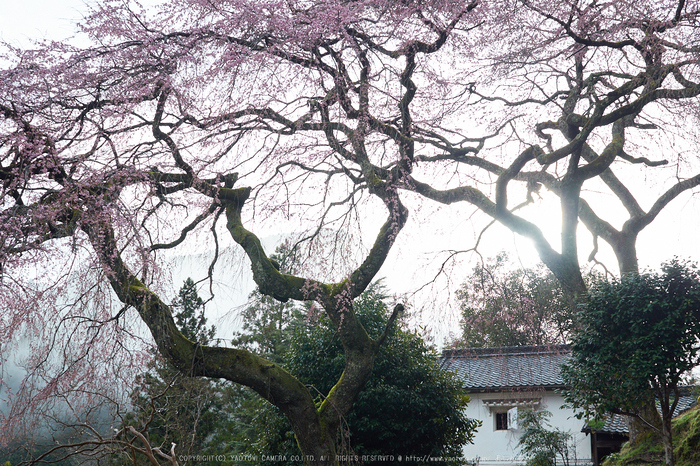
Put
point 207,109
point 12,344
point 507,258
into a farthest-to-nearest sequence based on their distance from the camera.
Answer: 1. point 507,258
2. point 207,109
3. point 12,344

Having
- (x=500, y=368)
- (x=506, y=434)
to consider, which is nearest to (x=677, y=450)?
(x=500, y=368)

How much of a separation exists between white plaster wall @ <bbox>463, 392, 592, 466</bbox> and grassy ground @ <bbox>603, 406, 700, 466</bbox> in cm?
522

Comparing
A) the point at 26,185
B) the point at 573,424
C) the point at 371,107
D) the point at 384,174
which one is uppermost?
the point at 371,107

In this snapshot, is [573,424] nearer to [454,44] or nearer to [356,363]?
[356,363]

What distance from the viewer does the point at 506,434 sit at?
42.5ft

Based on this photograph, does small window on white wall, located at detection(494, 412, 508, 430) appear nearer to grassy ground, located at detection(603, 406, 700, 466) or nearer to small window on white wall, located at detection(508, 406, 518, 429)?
small window on white wall, located at detection(508, 406, 518, 429)

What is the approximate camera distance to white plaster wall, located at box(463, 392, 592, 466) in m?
12.1

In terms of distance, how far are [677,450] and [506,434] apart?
6.95m

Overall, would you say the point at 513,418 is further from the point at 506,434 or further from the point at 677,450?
the point at 677,450

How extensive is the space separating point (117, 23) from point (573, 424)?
40.8 feet

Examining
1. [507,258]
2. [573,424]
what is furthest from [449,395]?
[507,258]

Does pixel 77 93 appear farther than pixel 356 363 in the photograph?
No

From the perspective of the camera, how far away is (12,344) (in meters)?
3.94

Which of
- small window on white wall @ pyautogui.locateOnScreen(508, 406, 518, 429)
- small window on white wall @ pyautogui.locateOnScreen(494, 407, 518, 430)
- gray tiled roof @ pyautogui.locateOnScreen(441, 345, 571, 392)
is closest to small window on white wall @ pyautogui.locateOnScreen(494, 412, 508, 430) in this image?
small window on white wall @ pyautogui.locateOnScreen(494, 407, 518, 430)
